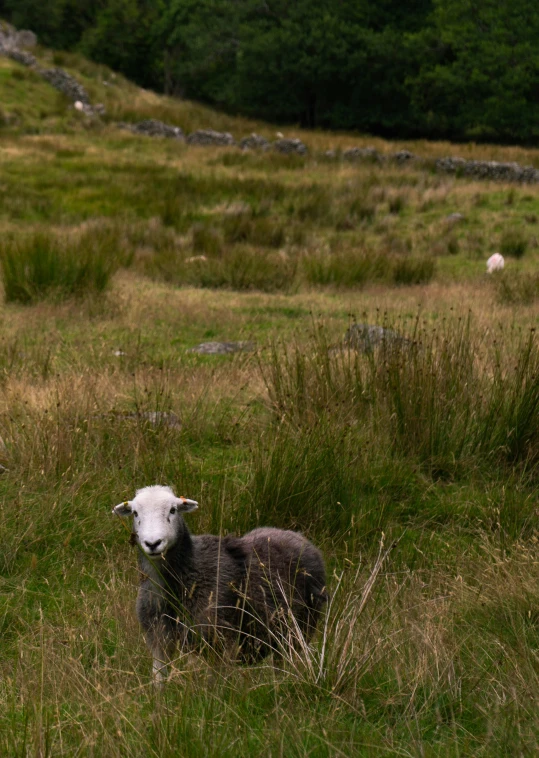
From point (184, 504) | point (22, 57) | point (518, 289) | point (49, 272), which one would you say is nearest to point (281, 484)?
point (184, 504)

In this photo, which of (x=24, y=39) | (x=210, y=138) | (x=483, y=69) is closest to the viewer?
(x=210, y=138)

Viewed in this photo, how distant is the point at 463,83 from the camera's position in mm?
34875

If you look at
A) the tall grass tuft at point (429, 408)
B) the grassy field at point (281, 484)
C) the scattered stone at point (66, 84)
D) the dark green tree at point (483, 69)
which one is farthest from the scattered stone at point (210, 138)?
the tall grass tuft at point (429, 408)

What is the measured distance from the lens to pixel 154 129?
88.9ft

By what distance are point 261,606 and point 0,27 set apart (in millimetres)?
34246

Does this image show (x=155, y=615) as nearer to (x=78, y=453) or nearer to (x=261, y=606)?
(x=261, y=606)

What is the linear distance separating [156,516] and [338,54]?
36870 millimetres

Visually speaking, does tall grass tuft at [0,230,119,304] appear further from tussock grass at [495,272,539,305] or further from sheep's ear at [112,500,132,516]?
sheep's ear at [112,500,132,516]

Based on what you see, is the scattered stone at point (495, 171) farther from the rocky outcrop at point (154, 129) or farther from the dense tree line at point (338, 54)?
the dense tree line at point (338, 54)

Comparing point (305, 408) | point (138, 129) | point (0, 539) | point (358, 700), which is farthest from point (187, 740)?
point (138, 129)

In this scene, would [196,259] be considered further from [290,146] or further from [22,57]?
[22,57]

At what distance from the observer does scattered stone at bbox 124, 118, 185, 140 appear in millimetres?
26891

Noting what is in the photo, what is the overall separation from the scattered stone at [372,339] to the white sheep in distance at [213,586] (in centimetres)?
247

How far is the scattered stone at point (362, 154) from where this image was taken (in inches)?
920
